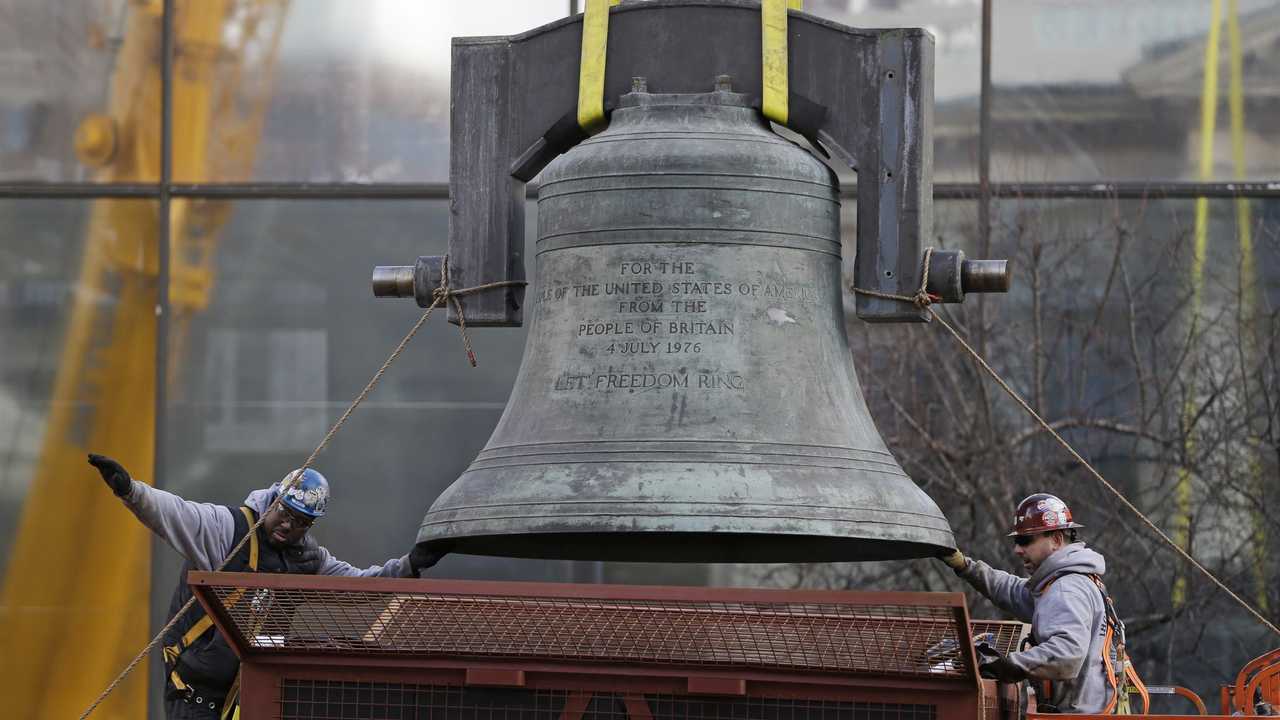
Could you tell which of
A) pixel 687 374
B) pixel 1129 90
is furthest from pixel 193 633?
pixel 1129 90

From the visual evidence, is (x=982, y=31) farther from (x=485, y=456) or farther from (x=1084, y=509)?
(x=485, y=456)

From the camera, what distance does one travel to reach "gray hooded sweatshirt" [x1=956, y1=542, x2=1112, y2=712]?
20.2ft

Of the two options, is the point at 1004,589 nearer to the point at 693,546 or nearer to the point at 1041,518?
the point at 1041,518

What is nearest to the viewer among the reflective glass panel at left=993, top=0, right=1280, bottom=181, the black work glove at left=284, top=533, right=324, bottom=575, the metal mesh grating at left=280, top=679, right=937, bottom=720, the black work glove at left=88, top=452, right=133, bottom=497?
the metal mesh grating at left=280, top=679, right=937, bottom=720

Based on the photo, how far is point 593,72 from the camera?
6.39m

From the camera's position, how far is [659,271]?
6066 mm

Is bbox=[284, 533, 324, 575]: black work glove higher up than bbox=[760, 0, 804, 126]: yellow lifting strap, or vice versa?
bbox=[760, 0, 804, 126]: yellow lifting strap

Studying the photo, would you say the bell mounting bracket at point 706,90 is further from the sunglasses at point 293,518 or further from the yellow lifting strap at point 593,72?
the sunglasses at point 293,518

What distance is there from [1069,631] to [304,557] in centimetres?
276

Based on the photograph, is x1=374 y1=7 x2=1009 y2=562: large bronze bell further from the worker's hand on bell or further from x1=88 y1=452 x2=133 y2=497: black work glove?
x1=88 y1=452 x2=133 y2=497: black work glove

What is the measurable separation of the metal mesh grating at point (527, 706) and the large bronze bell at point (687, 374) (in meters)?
0.47

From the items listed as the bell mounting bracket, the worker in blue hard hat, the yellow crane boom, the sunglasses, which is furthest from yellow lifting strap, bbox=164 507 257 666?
the yellow crane boom

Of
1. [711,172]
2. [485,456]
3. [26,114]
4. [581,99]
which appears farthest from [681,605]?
[26,114]

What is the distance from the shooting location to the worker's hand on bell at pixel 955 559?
635cm
